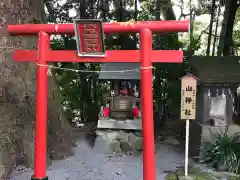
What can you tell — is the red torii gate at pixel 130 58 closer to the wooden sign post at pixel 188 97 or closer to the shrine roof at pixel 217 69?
the wooden sign post at pixel 188 97

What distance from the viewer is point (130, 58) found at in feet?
12.4

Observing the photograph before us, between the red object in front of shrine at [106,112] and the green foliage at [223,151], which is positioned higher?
the red object in front of shrine at [106,112]

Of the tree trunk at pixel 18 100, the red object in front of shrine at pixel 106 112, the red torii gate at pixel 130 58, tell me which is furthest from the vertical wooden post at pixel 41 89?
the red object in front of shrine at pixel 106 112

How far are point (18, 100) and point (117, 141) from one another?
241 cm

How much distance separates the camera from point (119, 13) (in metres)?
10.1

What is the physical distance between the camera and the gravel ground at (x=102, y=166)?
18.0 feet

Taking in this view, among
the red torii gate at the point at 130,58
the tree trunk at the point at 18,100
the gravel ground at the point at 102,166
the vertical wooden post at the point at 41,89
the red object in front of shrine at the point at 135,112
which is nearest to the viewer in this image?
the red torii gate at the point at 130,58

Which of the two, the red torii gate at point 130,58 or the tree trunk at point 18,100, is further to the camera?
the tree trunk at point 18,100

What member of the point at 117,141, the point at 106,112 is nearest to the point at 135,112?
the point at 106,112

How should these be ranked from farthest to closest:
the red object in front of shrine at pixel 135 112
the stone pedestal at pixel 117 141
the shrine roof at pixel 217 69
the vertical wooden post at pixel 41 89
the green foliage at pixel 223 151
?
the red object in front of shrine at pixel 135 112, the stone pedestal at pixel 117 141, the shrine roof at pixel 217 69, the green foliage at pixel 223 151, the vertical wooden post at pixel 41 89

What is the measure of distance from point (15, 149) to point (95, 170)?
142 cm

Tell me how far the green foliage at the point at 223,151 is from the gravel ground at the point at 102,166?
1.87ft

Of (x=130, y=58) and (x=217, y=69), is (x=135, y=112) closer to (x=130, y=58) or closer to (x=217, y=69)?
(x=217, y=69)

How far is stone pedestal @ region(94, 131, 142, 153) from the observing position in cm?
707
